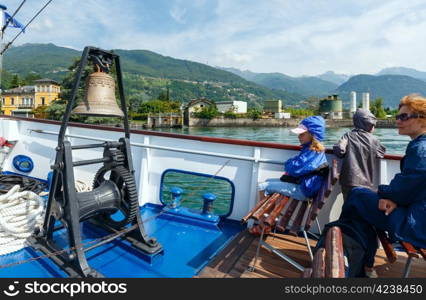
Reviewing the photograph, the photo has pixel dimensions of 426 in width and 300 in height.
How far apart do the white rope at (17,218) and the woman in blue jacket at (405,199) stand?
2798 mm

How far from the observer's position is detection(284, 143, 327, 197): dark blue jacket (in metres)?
2.23

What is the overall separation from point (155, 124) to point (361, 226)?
2664 inches

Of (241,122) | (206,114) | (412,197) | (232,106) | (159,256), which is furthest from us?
(232,106)

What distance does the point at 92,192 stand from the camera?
7.64ft

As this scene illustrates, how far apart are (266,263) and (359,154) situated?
1325mm

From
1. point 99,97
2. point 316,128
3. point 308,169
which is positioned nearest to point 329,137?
point 316,128

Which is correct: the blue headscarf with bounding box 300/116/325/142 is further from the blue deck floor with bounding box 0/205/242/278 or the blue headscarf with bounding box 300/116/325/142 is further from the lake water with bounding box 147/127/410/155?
the lake water with bounding box 147/127/410/155

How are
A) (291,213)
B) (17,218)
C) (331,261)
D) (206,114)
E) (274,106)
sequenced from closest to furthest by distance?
(331,261)
(291,213)
(17,218)
(206,114)
(274,106)

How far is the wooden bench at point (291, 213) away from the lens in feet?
6.07

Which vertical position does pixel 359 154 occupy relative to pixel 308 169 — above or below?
above

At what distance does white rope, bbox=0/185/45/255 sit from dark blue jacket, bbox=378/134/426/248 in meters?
3.02

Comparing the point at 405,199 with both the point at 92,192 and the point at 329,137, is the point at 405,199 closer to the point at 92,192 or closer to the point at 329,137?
the point at 92,192

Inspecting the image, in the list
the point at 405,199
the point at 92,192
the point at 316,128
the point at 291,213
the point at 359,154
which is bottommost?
the point at 291,213

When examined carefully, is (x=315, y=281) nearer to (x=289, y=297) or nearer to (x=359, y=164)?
(x=289, y=297)
